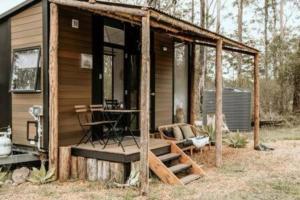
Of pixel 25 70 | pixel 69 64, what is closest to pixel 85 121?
pixel 69 64

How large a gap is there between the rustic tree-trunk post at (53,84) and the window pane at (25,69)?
0.50 meters

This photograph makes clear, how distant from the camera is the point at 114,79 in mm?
8086

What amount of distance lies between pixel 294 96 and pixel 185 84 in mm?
7012

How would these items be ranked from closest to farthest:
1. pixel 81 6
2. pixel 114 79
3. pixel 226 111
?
pixel 81 6
pixel 114 79
pixel 226 111

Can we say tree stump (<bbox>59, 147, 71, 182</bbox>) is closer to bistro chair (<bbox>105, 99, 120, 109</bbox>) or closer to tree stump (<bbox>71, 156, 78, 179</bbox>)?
tree stump (<bbox>71, 156, 78, 179</bbox>)

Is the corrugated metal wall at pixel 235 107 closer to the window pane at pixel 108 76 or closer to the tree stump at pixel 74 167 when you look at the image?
the window pane at pixel 108 76

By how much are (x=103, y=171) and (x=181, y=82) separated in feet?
15.9

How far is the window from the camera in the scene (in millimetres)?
6578

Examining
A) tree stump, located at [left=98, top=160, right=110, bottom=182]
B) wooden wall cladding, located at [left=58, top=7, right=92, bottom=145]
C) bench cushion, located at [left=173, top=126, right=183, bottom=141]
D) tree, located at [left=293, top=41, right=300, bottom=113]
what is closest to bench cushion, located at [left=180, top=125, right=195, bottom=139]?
bench cushion, located at [left=173, top=126, right=183, bottom=141]

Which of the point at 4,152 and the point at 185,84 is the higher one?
the point at 185,84

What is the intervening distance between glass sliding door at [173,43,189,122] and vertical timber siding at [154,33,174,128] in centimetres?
24

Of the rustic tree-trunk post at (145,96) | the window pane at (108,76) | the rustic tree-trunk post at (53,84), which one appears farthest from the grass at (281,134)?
the rustic tree-trunk post at (53,84)

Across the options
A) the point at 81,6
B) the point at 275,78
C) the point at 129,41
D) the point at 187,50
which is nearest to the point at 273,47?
the point at 275,78

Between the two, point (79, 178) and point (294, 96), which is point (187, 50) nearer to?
point (79, 178)
